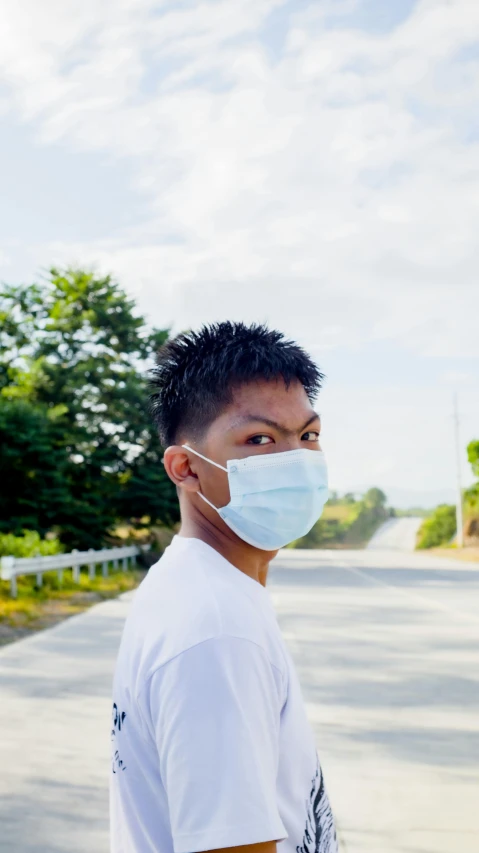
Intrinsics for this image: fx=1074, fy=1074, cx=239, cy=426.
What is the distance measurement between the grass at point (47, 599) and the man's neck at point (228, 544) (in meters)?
11.6

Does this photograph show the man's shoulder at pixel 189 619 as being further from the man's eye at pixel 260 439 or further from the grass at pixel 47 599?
the grass at pixel 47 599

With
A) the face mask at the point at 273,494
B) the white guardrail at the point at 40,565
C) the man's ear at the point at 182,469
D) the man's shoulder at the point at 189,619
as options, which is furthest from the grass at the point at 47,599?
the man's shoulder at the point at 189,619

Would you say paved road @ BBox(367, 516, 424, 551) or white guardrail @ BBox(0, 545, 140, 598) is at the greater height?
white guardrail @ BBox(0, 545, 140, 598)

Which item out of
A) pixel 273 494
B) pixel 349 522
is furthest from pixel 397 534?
pixel 273 494

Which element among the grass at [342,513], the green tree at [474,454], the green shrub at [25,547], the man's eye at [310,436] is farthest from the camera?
the grass at [342,513]

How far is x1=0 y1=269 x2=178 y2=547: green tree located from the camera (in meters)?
38.1

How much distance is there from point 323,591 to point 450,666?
37.7ft

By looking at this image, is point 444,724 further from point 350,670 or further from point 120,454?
point 120,454

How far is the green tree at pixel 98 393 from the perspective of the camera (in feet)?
125

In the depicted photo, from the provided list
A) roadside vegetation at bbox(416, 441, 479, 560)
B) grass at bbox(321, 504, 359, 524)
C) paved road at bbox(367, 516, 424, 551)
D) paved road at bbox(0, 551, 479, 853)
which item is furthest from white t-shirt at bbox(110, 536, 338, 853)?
grass at bbox(321, 504, 359, 524)

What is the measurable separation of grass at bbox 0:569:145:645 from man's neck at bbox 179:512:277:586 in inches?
456

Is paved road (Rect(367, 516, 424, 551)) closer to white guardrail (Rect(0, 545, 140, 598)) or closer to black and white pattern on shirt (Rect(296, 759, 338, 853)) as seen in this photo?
white guardrail (Rect(0, 545, 140, 598))

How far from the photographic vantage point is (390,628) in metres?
15.0

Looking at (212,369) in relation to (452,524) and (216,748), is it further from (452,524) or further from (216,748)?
(452,524)
